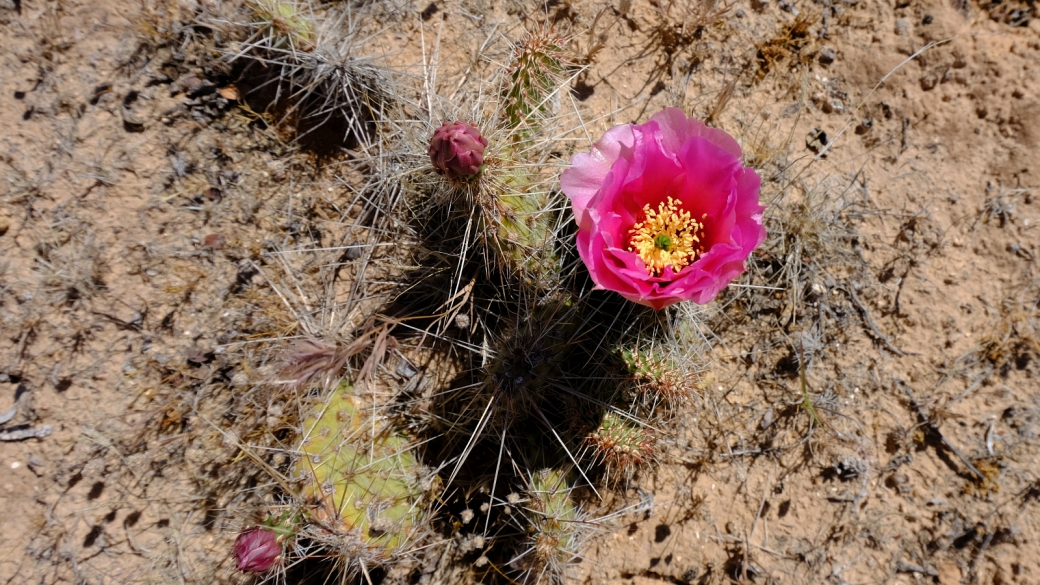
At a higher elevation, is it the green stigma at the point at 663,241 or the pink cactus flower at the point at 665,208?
the pink cactus flower at the point at 665,208

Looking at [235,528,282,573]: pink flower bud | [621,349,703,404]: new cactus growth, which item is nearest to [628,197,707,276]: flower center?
[621,349,703,404]: new cactus growth

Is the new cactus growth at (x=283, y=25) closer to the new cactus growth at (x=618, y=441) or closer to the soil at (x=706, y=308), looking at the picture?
the soil at (x=706, y=308)

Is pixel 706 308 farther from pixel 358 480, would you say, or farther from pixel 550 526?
pixel 358 480

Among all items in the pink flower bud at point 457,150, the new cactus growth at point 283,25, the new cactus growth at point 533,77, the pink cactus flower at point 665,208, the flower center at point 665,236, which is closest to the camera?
the pink cactus flower at point 665,208

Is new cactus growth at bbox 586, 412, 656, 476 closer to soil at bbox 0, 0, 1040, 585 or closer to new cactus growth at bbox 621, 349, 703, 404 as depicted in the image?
new cactus growth at bbox 621, 349, 703, 404

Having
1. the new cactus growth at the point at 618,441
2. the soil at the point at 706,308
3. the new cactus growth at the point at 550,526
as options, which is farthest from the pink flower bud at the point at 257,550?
the new cactus growth at the point at 618,441

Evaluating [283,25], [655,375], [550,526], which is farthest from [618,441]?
[283,25]

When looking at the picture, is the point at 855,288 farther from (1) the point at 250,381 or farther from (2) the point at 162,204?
(2) the point at 162,204
